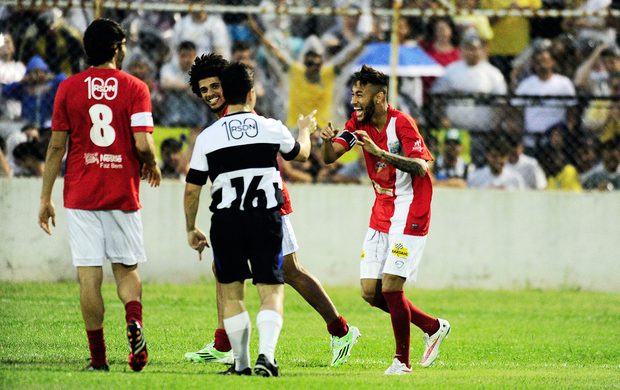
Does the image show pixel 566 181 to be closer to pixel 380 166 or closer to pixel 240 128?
pixel 380 166

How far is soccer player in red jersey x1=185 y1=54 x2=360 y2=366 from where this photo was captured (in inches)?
256

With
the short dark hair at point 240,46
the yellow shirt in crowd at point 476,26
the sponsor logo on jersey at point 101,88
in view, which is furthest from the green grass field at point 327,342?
the yellow shirt in crowd at point 476,26

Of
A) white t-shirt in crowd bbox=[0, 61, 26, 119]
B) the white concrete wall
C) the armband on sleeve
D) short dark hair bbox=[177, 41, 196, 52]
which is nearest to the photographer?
the armband on sleeve

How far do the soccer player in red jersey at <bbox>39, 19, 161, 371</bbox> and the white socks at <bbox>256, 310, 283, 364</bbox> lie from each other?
891 mm

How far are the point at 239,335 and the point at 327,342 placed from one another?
7.82 ft

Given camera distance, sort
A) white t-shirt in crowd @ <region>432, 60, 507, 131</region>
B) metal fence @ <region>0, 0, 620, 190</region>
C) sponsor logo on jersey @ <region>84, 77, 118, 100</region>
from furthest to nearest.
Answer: white t-shirt in crowd @ <region>432, 60, 507, 131</region> → metal fence @ <region>0, 0, 620, 190</region> → sponsor logo on jersey @ <region>84, 77, 118, 100</region>

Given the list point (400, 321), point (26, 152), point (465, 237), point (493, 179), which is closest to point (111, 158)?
point (400, 321)

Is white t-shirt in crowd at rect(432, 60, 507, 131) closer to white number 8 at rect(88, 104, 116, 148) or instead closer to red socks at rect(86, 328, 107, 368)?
white number 8 at rect(88, 104, 116, 148)

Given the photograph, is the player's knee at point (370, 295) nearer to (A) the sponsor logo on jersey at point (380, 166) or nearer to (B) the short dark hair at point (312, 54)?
(A) the sponsor logo on jersey at point (380, 166)

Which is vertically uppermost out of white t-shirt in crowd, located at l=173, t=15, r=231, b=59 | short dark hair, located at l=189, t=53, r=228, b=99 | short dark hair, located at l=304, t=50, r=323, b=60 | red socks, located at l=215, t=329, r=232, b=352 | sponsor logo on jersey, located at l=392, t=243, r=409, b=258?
white t-shirt in crowd, located at l=173, t=15, r=231, b=59

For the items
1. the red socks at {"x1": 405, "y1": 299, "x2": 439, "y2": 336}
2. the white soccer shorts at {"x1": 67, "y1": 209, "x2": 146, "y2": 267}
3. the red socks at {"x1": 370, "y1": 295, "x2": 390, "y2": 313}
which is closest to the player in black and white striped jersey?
the white soccer shorts at {"x1": 67, "y1": 209, "x2": 146, "y2": 267}

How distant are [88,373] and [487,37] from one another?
9315 millimetres

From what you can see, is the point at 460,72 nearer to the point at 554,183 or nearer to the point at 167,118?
the point at 554,183

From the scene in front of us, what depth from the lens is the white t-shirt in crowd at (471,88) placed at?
11398mm
